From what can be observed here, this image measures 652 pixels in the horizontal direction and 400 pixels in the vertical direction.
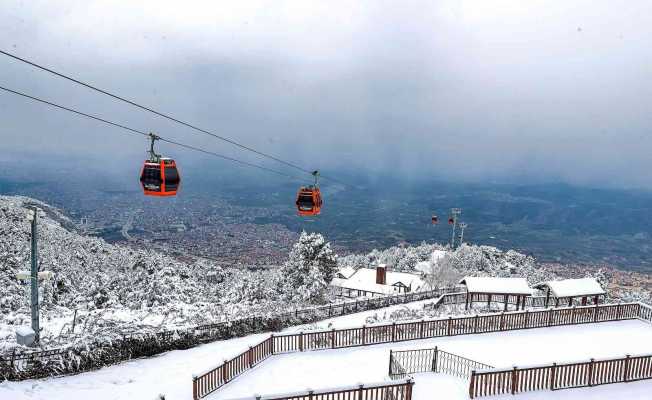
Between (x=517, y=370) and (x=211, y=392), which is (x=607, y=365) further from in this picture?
(x=211, y=392)

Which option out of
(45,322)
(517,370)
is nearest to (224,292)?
(45,322)

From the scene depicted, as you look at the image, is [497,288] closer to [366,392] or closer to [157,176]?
[366,392]

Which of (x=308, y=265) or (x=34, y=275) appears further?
(x=308, y=265)

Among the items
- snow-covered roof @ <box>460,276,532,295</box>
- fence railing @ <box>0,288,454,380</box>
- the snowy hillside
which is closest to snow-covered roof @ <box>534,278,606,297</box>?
snow-covered roof @ <box>460,276,532,295</box>

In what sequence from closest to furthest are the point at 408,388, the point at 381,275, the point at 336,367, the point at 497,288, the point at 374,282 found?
the point at 408,388 < the point at 336,367 < the point at 497,288 < the point at 381,275 < the point at 374,282

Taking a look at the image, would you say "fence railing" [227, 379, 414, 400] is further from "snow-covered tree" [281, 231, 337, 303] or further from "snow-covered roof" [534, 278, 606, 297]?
"snow-covered tree" [281, 231, 337, 303]

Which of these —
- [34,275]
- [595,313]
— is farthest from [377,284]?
[34,275]
